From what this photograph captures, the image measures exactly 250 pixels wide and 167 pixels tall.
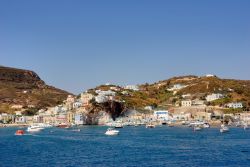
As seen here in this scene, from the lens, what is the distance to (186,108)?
192625 mm

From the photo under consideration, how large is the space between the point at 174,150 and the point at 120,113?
133 meters

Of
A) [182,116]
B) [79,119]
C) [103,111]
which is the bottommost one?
[79,119]

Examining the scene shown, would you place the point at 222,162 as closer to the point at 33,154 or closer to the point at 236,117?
the point at 33,154

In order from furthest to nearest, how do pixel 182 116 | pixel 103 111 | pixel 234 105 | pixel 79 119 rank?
pixel 103 111 → pixel 234 105 → pixel 182 116 → pixel 79 119

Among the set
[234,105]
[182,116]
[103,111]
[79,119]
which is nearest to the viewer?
[79,119]

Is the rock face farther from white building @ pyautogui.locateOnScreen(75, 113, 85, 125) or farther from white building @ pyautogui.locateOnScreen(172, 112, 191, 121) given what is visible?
white building @ pyautogui.locateOnScreen(172, 112, 191, 121)

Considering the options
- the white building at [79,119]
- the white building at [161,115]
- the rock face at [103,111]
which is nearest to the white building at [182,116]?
the white building at [161,115]

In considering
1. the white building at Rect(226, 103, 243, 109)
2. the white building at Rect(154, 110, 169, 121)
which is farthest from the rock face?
the white building at Rect(226, 103, 243, 109)

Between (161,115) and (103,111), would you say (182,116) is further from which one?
(103,111)

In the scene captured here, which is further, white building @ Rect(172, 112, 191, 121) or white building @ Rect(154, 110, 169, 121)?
white building @ Rect(154, 110, 169, 121)

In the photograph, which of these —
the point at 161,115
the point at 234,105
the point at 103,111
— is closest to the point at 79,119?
the point at 103,111

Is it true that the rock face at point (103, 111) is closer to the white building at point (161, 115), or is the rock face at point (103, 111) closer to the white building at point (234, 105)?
the white building at point (161, 115)

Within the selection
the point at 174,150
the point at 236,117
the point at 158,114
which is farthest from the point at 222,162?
the point at 158,114

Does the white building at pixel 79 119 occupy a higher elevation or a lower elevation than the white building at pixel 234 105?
lower
